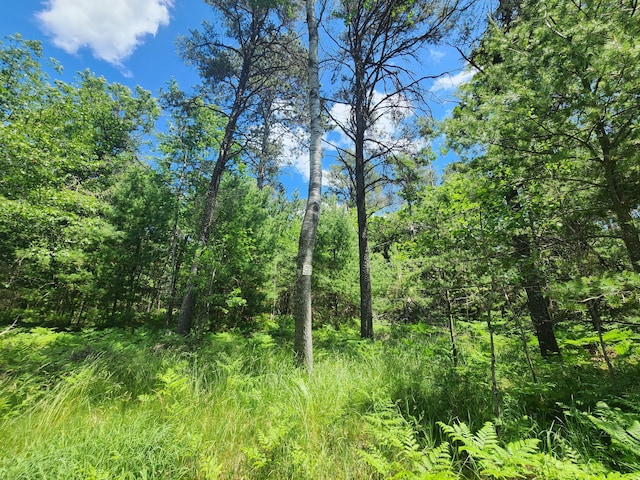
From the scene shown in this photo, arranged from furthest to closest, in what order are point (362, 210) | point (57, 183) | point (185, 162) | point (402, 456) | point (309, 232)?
point (185, 162)
point (57, 183)
point (362, 210)
point (309, 232)
point (402, 456)

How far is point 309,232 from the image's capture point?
407cm

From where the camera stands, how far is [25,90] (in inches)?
409

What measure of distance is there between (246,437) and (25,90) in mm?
16055

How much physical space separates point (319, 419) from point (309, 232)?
8.11 feet

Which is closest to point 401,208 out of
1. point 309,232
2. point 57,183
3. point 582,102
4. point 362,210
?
point 362,210

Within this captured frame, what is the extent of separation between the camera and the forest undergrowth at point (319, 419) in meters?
1.64

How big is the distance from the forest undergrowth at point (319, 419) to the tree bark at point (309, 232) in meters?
0.32

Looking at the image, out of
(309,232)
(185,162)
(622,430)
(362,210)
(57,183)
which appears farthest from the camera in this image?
(185,162)

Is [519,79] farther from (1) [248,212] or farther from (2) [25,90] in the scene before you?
(2) [25,90]

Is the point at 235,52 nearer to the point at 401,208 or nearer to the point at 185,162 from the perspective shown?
the point at 185,162

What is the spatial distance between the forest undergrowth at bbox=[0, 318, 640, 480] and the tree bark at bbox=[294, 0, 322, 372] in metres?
0.32

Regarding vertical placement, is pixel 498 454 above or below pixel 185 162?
below

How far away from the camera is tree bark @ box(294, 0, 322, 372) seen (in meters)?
3.77

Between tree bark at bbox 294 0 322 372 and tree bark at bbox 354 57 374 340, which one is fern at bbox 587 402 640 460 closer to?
tree bark at bbox 294 0 322 372
